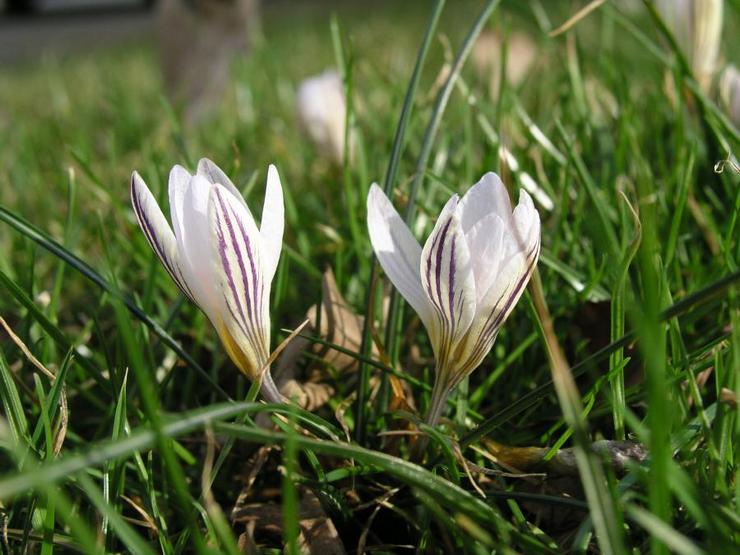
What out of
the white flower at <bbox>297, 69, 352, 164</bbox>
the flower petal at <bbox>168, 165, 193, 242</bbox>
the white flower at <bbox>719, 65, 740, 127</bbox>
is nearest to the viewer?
the flower petal at <bbox>168, 165, 193, 242</bbox>

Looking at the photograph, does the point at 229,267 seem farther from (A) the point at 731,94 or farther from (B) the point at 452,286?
(A) the point at 731,94

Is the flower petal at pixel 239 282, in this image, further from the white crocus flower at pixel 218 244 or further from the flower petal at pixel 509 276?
the flower petal at pixel 509 276

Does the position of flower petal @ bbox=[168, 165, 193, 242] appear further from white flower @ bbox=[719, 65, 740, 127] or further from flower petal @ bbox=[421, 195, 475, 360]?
white flower @ bbox=[719, 65, 740, 127]

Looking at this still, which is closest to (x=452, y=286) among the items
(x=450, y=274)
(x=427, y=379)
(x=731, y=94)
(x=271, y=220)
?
(x=450, y=274)

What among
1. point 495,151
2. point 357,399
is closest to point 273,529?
point 357,399

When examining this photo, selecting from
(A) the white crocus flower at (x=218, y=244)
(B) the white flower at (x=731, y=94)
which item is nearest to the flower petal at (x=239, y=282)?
(A) the white crocus flower at (x=218, y=244)

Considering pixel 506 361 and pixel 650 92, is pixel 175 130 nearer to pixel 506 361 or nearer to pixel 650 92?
pixel 506 361

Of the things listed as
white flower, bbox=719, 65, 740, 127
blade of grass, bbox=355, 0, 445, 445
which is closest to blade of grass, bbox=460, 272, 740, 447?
blade of grass, bbox=355, 0, 445, 445
